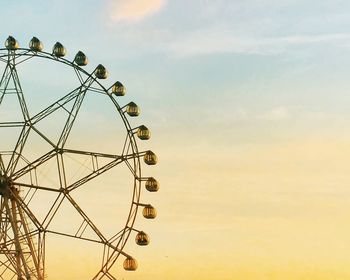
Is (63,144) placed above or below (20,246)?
above

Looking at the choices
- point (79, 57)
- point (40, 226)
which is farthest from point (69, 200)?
Result: point (79, 57)

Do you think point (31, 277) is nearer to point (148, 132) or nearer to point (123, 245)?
point (123, 245)

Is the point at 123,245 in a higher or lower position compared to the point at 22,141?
lower

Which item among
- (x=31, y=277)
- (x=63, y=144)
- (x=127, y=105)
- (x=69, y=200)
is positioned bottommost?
(x=31, y=277)

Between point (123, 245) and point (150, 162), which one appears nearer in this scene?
point (123, 245)

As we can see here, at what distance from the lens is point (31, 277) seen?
155ft

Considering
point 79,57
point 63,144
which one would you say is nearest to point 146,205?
point 63,144

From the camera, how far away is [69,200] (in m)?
46.1

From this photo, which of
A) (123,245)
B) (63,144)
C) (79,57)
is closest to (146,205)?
(123,245)

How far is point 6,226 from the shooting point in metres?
47.3

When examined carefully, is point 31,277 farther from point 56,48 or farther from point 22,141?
point 56,48

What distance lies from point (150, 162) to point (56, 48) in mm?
8733

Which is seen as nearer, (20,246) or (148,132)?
(20,246)

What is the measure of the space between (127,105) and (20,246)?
33.7ft
